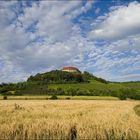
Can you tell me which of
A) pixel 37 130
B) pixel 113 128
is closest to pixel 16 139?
pixel 37 130

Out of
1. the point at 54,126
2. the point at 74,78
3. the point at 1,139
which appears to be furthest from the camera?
the point at 74,78

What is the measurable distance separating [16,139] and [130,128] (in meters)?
5.89

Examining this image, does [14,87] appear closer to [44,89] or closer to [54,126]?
[44,89]

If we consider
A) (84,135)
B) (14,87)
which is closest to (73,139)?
(84,135)

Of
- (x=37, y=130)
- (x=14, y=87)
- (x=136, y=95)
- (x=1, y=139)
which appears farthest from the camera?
(x=14, y=87)

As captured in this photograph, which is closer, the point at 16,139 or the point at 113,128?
the point at 16,139

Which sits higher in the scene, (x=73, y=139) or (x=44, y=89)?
(x=44, y=89)

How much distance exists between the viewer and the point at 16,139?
13344 mm

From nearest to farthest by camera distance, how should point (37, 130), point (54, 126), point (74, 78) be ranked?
1. point (37, 130)
2. point (54, 126)
3. point (74, 78)

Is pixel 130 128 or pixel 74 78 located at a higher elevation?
pixel 74 78

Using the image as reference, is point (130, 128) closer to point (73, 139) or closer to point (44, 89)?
point (73, 139)

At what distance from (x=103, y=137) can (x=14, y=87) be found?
11658 cm

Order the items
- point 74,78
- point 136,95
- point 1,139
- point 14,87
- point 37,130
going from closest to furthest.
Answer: point 1,139
point 37,130
point 136,95
point 14,87
point 74,78

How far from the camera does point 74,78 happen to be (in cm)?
15888
